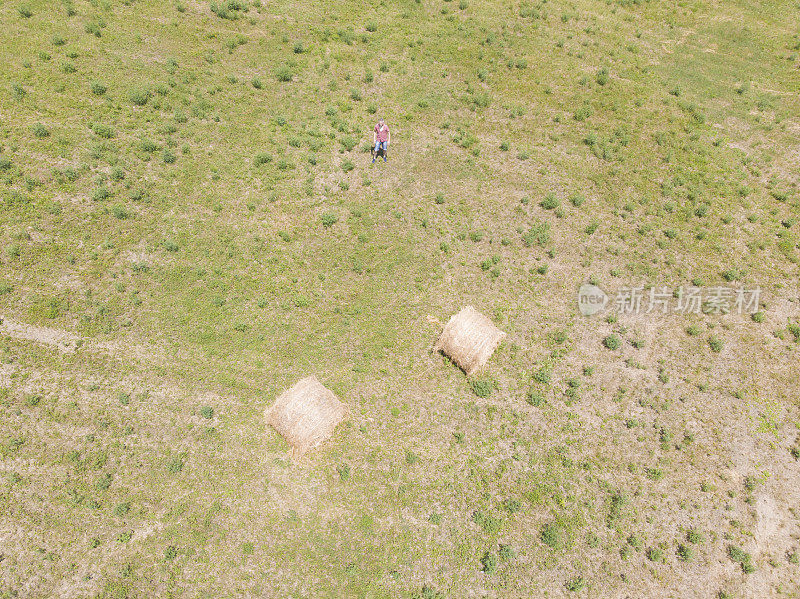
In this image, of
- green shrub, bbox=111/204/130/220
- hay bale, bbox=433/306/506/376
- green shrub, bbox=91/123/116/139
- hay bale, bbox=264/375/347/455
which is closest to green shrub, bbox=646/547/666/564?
hay bale, bbox=433/306/506/376

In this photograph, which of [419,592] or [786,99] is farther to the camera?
[786,99]

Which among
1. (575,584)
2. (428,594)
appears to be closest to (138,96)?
(428,594)

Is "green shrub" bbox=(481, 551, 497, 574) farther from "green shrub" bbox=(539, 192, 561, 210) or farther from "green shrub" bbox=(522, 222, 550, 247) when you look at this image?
"green shrub" bbox=(539, 192, 561, 210)

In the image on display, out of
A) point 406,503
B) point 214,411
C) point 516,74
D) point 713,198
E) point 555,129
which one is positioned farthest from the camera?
point 516,74

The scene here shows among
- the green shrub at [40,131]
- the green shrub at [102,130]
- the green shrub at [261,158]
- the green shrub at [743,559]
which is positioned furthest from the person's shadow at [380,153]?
the green shrub at [743,559]

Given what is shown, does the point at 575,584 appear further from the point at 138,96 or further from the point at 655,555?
the point at 138,96

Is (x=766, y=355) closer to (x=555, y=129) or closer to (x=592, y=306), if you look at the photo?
(x=592, y=306)

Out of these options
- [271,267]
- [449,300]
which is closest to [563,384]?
[449,300]

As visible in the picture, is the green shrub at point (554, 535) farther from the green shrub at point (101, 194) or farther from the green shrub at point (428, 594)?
the green shrub at point (101, 194)
